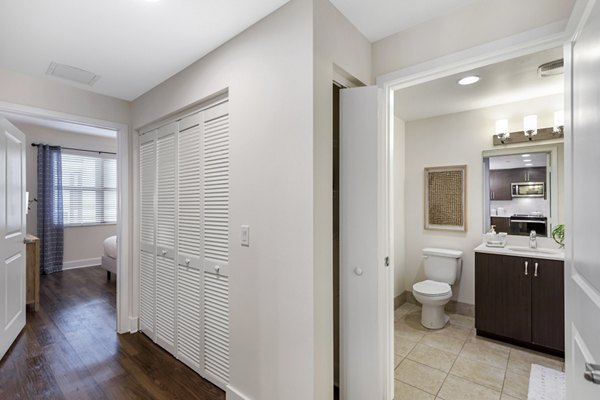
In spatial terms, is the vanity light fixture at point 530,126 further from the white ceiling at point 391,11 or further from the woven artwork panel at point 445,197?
the white ceiling at point 391,11

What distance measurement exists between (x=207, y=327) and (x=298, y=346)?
36.7 inches

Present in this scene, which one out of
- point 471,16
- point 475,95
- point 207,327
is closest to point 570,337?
point 471,16

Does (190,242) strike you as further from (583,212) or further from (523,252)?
(523,252)

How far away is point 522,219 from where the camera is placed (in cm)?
289

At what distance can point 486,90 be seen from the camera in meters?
2.63

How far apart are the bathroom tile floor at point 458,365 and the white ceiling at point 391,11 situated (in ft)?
7.89

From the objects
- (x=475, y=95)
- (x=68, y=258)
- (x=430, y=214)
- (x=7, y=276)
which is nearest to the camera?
(x=7, y=276)

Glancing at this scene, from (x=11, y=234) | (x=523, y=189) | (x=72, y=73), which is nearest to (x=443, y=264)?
(x=523, y=189)

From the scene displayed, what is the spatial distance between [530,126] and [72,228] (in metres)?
7.39

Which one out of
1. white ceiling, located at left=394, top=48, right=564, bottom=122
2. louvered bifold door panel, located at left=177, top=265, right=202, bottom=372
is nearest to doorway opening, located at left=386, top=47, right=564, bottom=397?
white ceiling, located at left=394, top=48, right=564, bottom=122

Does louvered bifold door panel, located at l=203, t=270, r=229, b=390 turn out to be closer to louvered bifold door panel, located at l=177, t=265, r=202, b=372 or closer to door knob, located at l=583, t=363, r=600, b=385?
louvered bifold door panel, located at l=177, t=265, r=202, b=372

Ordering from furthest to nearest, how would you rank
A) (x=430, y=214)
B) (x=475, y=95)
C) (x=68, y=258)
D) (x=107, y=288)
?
(x=68, y=258), (x=107, y=288), (x=430, y=214), (x=475, y=95)

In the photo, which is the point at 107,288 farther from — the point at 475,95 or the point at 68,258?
the point at 475,95

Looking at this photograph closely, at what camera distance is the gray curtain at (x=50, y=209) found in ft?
16.5
